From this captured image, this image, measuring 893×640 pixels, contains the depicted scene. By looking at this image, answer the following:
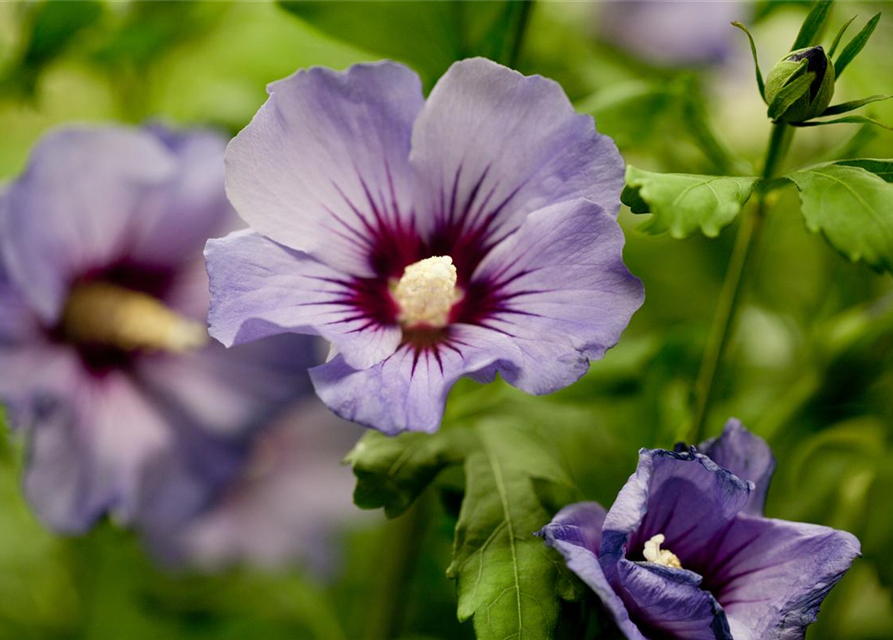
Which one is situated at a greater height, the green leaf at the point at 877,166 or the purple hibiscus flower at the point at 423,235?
the green leaf at the point at 877,166

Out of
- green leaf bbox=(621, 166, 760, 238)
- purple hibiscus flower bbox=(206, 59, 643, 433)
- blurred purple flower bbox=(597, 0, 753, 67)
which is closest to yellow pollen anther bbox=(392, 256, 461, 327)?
purple hibiscus flower bbox=(206, 59, 643, 433)

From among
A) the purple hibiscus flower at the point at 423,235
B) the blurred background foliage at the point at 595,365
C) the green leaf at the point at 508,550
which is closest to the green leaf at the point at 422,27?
the blurred background foliage at the point at 595,365

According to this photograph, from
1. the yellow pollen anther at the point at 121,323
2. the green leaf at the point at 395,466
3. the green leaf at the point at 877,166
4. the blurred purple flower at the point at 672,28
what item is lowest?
the yellow pollen anther at the point at 121,323

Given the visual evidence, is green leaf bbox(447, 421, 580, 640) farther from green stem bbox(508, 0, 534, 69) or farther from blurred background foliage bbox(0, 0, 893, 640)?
green stem bbox(508, 0, 534, 69)

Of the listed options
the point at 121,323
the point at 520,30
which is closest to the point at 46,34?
the point at 121,323

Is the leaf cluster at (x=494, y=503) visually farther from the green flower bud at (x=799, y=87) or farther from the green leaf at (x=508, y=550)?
the green flower bud at (x=799, y=87)

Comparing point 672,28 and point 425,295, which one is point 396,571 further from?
point 672,28

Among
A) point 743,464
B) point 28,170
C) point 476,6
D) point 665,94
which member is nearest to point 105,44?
point 28,170
